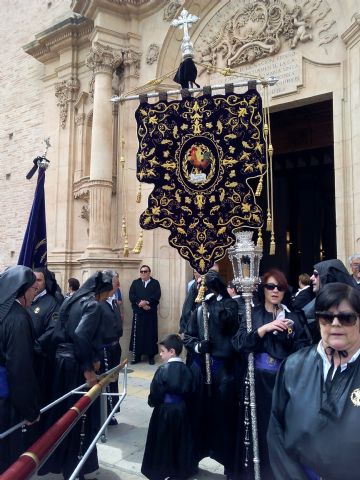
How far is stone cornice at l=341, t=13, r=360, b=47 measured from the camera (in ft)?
24.1

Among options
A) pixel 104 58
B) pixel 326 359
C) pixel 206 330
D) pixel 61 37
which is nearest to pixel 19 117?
pixel 61 37

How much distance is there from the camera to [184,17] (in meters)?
5.16

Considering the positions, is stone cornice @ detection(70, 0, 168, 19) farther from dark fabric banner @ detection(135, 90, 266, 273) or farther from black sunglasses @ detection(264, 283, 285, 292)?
black sunglasses @ detection(264, 283, 285, 292)

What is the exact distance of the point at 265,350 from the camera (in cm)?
329

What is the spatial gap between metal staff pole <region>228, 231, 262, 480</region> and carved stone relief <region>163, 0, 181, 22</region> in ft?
26.4

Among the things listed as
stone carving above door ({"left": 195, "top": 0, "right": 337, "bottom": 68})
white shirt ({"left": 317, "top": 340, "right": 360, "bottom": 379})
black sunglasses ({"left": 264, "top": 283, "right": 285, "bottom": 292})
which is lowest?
white shirt ({"left": 317, "top": 340, "right": 360, "bottom": 379})

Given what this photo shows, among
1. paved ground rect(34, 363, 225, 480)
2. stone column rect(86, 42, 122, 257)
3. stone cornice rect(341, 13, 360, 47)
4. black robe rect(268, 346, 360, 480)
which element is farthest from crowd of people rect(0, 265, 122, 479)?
stone cornice rect(341, 13, 360, 47)

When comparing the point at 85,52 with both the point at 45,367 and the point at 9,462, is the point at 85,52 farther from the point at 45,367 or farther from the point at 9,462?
the point at 9,462

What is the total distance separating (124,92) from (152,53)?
1.13m

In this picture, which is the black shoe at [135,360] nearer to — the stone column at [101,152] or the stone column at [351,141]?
the stone column at [101,152]

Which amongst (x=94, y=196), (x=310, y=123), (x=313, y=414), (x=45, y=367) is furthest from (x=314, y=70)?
(x=313, y=414)

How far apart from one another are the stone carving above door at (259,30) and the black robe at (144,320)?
5.18 meters

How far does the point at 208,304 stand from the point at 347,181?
4.63 m

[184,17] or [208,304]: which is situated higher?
[184,17]
